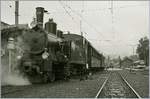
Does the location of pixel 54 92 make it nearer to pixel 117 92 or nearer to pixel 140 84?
pixel 117 92

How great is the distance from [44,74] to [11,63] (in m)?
2.15

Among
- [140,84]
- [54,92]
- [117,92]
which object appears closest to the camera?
[54,92]

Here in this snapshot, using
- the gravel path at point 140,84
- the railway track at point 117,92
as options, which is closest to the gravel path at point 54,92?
→ the railway track at point 117,92

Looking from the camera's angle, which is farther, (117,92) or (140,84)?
(140,84)

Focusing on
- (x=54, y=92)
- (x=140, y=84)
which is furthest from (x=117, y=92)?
(x=140, y=84)

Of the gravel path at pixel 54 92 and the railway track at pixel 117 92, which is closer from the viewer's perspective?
the gravel path at pixel 54 92

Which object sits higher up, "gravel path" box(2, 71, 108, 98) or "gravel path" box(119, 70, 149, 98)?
"gravel path" box(2, 71, 108, 98)

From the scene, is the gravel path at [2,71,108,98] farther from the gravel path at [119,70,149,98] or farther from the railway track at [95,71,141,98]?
the gravel path at [119,70,149,98]

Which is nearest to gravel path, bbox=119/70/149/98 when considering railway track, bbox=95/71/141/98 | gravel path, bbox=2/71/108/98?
railway track, bbox=95/71/141/98

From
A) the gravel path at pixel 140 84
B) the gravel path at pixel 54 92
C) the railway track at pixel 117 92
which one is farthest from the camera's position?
the gravel path at pixel 140 84

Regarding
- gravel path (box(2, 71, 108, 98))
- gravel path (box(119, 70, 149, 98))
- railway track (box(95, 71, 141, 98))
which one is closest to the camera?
gravel path (box(2, 71, 108, 98))

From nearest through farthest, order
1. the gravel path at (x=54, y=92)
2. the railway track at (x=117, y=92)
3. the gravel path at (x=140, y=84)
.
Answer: the gravel path at (x=54, y=92) → the railway track at (x=117, y=92) → the gravel path at (x=140, y=84)

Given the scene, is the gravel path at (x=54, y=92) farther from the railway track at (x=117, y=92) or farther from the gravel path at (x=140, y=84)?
the gravel path at (x=140, y=84)

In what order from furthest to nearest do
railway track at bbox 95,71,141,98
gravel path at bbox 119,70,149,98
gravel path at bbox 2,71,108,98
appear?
gravel path at bbox 119,70,149,98, railway track at bbox 95,71,141,98, gravel path at bbox 2,71,108,98
